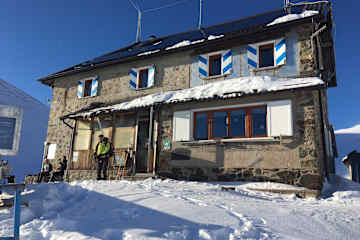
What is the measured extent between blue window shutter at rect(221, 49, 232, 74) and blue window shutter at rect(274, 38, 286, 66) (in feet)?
5.21

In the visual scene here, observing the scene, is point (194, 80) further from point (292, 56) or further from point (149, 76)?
point (292, 56)

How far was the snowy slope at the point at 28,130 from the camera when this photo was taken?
1575 inches

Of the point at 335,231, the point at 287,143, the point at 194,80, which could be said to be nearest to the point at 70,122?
the point at 194,80

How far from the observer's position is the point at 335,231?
12.3ft

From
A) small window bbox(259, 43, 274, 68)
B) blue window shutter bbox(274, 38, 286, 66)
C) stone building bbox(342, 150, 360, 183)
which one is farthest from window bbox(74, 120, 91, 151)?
stone building bbox(342, 150, 360, 183)

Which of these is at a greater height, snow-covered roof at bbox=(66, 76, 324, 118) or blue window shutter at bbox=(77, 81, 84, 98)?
blue window shutter at bbox=(77, 81, 84, 98)

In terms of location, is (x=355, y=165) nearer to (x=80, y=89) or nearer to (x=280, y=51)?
(x=280, y=51)

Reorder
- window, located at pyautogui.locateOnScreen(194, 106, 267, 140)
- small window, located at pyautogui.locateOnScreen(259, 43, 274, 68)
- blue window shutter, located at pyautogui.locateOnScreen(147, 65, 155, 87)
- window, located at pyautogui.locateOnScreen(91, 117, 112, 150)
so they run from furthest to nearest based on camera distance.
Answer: window, located at pyautogui.locateOnScreen(91, 117, 112, 150) → blue window shutter, located at pyautogui.locateOnScreen(147, 65, 155, 87) → small window, located at pyautogui.locateOnScreen(259, 43, 274, 68) → window, located at pyautogui.locateOnScreen(194, 106, 267, 140)

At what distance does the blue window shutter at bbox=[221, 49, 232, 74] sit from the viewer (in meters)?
A: 10.0

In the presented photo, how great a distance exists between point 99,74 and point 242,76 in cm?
728

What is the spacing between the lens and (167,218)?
4008 mm

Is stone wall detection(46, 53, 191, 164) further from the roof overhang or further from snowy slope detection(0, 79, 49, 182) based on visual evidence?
snowy slope detection(0, 79, 49, 182)

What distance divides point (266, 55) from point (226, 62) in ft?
4.58

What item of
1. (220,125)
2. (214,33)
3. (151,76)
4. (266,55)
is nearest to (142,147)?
(151,76)
